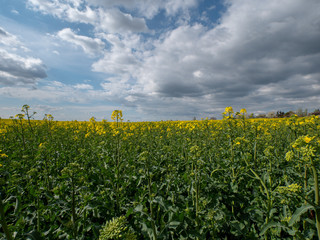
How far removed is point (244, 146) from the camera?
4.58 m

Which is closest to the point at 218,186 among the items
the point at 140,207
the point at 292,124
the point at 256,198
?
the point at 256,198

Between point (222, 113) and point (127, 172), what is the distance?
3.11 metres

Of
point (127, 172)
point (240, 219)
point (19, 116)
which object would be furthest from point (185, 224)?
point (19, 116)

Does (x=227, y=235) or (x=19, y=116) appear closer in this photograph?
(x=227, y=235)

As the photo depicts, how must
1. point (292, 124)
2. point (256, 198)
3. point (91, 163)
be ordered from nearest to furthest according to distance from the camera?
point (256, 198) → point (292, 124) → point (91, 163)

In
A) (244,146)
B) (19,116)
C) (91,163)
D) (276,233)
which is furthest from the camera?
(19,116)

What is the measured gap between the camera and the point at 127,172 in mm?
4285

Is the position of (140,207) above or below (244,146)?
below

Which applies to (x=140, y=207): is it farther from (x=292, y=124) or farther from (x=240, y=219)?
(x=292, y=124)

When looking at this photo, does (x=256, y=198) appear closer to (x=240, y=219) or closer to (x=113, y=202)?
(x=240, y=219)

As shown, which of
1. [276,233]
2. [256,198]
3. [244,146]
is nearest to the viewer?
[276,233]

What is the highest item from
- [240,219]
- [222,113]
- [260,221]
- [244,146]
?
[222,113]

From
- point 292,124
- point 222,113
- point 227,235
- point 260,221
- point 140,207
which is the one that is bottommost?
point 227,235

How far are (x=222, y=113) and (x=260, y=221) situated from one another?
102 inches
